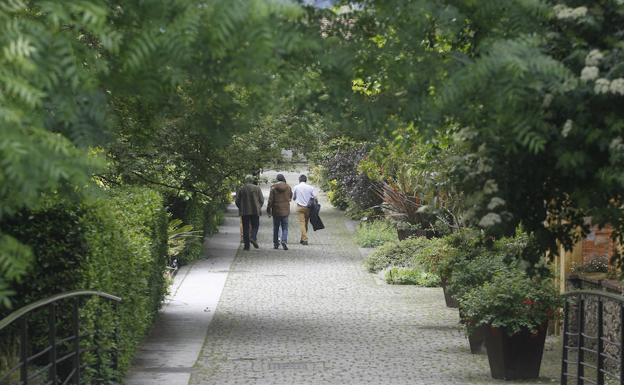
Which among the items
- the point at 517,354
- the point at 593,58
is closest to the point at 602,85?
the point at 593,58

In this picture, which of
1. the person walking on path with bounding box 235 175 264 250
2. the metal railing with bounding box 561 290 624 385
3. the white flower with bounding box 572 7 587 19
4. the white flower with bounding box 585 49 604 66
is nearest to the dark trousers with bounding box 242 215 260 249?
the person walking on path with bounding box 235 175 264 250

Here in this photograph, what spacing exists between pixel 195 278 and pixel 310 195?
792 centimetres

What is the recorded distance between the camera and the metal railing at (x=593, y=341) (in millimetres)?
9125

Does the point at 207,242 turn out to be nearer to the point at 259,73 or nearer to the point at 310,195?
the point at 310,195

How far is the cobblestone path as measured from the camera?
1208 cm

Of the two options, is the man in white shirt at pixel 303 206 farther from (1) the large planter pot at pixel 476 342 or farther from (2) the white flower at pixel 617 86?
(2) the white flower at pixel 617 86

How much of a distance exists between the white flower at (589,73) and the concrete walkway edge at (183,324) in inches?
260

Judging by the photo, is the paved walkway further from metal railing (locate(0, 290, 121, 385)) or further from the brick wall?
metal railing (locate(0, 290, 121, 385))

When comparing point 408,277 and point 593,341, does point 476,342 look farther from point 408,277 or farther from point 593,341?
point 408,277

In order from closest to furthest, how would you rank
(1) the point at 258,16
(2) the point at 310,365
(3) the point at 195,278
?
(1) the point at 258,16, (2) the point at 310,365, (3) the point at 195,278

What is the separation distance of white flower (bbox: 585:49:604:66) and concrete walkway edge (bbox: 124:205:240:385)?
653 centimetres

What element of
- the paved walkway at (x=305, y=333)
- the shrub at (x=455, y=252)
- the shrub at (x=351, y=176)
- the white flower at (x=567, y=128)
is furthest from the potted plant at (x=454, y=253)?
the shrub at (x=351, y=176)

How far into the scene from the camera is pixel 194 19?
4754mm

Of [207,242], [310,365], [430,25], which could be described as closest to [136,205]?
[310,365]
